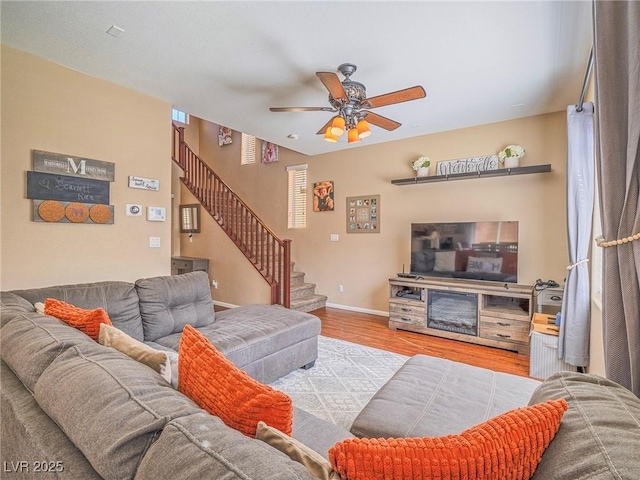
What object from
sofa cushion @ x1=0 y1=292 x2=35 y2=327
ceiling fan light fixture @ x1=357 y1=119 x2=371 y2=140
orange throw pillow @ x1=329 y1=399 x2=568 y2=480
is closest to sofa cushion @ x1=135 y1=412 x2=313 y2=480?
orange throw pillow @ x1=329 y1=399 x2=568 y2=480

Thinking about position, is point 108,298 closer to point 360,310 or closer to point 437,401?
point 437,401

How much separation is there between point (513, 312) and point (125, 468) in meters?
4.02

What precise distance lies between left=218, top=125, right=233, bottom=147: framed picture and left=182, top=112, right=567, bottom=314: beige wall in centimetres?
15

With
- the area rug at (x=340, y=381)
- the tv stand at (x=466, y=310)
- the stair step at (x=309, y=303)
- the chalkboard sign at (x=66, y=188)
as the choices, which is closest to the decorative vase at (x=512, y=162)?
the tv stand at (x=466, y=310)

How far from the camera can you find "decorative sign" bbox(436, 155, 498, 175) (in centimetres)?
409

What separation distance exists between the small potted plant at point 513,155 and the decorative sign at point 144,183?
430 cm

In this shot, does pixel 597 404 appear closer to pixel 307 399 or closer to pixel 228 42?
pixel 307 399

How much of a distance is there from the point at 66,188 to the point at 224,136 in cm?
457

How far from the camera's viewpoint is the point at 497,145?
411 centimetres

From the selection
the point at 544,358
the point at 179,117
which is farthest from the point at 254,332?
the point at 179,117

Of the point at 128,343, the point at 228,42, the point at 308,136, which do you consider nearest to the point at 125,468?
the point at 128,343

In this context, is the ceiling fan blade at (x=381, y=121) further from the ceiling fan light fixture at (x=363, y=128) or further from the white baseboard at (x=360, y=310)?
the white baseboard at (x=360, y=310)

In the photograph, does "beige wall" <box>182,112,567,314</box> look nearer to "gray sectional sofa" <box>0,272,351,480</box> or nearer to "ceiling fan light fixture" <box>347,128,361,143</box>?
"ceiling fan light fixture" <box>347,128,361,143</box>

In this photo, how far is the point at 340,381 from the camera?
2.79m
